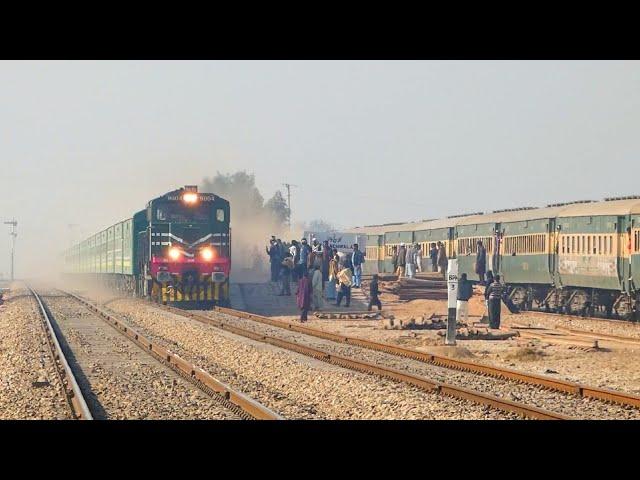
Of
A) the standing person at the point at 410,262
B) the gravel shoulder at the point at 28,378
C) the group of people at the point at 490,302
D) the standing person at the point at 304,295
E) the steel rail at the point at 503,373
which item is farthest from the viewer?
the standing person at the point at 410,262

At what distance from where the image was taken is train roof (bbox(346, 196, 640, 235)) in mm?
26328

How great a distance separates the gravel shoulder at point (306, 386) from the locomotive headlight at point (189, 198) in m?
10.3

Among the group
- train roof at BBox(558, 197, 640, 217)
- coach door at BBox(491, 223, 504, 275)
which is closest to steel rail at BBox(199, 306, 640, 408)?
train roof at BBox(558, 197, 640, 217)

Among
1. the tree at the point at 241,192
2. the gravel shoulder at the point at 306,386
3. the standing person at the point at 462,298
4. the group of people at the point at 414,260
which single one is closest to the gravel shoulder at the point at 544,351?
the standing person at the point at 462,298

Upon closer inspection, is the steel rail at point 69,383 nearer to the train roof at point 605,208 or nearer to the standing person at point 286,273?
the standing person at point 286,273

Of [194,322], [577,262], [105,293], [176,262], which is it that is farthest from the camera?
[105,293]

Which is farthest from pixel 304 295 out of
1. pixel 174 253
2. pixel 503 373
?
pixel 503 373

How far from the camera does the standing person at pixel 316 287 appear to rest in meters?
27.7

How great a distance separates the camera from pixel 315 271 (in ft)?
90.4

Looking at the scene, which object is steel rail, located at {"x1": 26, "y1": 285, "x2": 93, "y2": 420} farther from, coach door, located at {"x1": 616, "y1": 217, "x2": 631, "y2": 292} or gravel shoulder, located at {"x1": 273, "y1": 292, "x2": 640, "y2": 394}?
coach door, located at {"x1": 616, "y1": 217, "x2": 631, "y2": 292}
